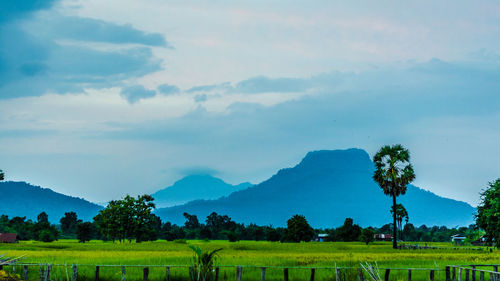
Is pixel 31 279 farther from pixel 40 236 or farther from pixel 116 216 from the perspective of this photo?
pixel 40 236

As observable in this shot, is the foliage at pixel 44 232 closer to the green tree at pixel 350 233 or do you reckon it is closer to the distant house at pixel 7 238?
the distant house at pixel 7 238

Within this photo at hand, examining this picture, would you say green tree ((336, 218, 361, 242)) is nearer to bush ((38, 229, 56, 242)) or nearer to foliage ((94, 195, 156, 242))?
foliage ((94, 195, 156, 242))

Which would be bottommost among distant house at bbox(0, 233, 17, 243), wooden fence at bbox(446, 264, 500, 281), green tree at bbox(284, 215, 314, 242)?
distant house at bbox(0, 233, 17, 243)

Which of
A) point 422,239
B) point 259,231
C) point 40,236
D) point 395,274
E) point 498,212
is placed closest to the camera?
point 395,274

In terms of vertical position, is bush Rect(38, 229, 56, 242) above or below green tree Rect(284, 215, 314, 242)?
below

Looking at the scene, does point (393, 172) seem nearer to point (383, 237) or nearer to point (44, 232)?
point (44, 232)

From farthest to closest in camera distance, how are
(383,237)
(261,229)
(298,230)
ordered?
(383,237) → (261,229) → (298,230)

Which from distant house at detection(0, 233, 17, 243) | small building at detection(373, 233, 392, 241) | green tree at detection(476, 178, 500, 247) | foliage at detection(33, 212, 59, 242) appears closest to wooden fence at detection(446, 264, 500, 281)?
green tree at detection(476, 178, 500, 247)

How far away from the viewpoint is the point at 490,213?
208ft

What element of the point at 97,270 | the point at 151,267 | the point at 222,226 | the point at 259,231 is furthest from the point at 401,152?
the point at 222,226

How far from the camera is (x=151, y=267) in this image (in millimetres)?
39312

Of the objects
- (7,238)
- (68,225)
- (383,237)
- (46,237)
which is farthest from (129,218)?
(383,237)

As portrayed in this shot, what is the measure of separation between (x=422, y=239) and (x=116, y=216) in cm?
10211

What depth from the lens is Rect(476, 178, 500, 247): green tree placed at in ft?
208
